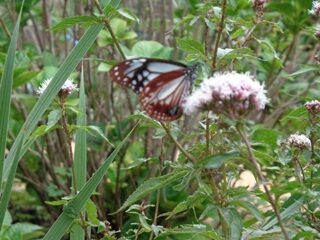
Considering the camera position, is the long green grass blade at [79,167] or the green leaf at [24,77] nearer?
the long green grass blade at [79,167]

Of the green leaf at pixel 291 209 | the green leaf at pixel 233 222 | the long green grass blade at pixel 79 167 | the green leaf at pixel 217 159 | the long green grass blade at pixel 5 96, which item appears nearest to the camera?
the green leaf at pixel 217 159

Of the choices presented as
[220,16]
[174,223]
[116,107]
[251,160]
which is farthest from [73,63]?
[116,107]

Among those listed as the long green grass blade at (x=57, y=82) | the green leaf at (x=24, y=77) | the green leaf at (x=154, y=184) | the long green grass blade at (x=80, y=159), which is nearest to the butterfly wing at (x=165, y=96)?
the green leaf at (x=154, y=184)

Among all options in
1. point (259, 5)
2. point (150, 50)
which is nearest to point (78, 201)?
point (259, 5)

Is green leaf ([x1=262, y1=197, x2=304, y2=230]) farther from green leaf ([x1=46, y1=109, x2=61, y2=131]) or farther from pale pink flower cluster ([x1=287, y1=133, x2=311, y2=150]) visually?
green leaf ([x1=46, y1=109, x2=61, y2=131])

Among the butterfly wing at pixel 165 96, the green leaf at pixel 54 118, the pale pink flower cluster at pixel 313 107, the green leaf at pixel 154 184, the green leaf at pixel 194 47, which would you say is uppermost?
the green leaf at pixel 194 47

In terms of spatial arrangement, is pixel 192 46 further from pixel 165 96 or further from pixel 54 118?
pixel 54 118

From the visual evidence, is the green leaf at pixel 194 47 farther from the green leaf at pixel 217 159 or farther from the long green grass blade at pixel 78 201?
the green leaf at pixel 217 159

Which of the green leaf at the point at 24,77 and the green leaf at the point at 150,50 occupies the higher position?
the green leaf at the point at 150,50

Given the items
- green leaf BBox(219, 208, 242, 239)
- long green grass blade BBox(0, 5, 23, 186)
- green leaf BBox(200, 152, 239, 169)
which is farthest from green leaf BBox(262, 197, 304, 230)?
long green grass blade BBox(0, 5, 23, 186)
